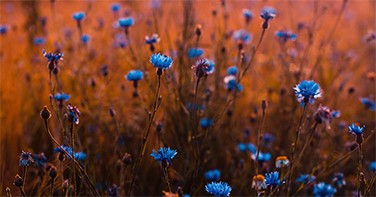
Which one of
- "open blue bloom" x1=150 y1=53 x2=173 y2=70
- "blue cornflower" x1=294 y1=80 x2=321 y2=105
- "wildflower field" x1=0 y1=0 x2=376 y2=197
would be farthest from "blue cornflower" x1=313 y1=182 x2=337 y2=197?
"open blue bloom" x1=150 y1=53 x2=173 y2=70

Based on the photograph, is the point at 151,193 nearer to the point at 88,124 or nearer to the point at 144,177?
the point at 144,177

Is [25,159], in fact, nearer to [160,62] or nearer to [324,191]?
[160,62]

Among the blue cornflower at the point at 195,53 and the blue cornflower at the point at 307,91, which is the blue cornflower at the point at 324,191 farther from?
the blue cornflower at the point at 195,53

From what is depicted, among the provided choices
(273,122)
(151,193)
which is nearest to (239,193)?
(151,193)

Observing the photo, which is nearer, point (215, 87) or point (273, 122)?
point (215, 87)

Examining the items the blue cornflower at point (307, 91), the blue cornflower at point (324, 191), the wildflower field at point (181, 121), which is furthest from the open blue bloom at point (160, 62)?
Answer: the blue cornflower at point (324, 191)

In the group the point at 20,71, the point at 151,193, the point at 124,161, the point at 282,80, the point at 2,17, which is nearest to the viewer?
the point at 124,161

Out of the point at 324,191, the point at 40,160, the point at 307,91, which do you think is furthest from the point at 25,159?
the point at 324,191

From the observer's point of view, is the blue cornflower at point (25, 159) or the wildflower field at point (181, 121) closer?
the blue cornflower at point (25, 159)

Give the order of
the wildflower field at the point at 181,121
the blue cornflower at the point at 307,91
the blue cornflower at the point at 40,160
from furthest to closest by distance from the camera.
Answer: the blue cornflower at the point at 40,160
the wildflower field at the point at 181,121
the blue cornflower at the point at 307,91
